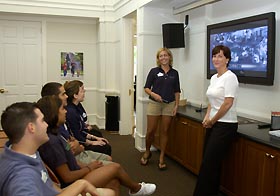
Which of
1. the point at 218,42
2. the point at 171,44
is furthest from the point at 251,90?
the point at 171,44

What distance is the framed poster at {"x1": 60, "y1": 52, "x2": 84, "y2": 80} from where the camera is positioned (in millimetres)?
6820

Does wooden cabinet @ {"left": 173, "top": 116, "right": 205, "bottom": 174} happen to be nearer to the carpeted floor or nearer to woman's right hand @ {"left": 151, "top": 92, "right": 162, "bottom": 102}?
the carpeted floor

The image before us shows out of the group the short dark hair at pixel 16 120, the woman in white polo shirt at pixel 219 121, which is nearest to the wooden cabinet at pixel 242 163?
the woman in white polo shirt at pixel 219 121

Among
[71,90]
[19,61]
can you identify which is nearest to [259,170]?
[71,90]

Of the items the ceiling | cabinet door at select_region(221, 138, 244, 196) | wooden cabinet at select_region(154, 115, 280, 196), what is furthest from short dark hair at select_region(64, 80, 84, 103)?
the ceiling

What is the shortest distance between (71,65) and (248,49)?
440cm

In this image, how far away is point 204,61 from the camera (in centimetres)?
449

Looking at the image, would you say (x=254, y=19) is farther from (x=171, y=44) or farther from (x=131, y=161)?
(x=131, y=161)

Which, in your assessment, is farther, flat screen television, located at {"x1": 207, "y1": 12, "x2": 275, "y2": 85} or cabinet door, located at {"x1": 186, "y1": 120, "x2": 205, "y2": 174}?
cabinet door, located at {"x1": 186, "y1": 120, "x2": 205, "y2": 174}

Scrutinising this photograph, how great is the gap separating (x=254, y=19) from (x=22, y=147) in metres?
2.86

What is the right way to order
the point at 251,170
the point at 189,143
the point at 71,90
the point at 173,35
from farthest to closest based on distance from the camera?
the point at 173,35 → the point at 189,143 → the point at 71,90 → the point at 251,170

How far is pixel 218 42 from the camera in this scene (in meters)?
4.05

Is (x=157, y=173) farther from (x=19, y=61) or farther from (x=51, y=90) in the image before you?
(x=19, y=61)

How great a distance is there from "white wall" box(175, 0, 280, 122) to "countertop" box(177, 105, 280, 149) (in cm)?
20
